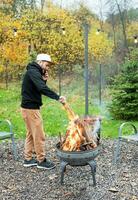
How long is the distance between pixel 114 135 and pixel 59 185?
10.4 ft

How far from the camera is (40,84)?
4.54 metres

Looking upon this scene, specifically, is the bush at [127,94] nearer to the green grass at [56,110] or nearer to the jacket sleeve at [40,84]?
the green grass at [56,110]

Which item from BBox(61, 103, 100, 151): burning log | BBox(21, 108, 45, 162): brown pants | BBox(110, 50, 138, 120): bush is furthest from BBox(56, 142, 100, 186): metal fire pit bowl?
BBox(110, 50, 138, 120): bush

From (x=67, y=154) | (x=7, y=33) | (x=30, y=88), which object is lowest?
(x=67, y=154)

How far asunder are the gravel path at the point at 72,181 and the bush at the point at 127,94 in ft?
12.9

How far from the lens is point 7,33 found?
14953 millimetres

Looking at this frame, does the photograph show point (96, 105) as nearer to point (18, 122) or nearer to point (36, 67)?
point (18, 122)

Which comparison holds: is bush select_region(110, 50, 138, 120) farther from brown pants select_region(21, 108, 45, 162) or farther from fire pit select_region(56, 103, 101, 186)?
fire pit select_region(56, 103, 101, 186)

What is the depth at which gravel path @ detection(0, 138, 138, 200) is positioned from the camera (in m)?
4.05

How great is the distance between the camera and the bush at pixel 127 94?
9359 mm

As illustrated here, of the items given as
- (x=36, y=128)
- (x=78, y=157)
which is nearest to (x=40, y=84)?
(x=36, y=128)

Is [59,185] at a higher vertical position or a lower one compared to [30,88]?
lower

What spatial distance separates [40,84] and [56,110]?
6.19 meters

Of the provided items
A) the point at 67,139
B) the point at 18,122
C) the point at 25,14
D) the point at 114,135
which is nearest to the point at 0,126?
the point at 18,122
